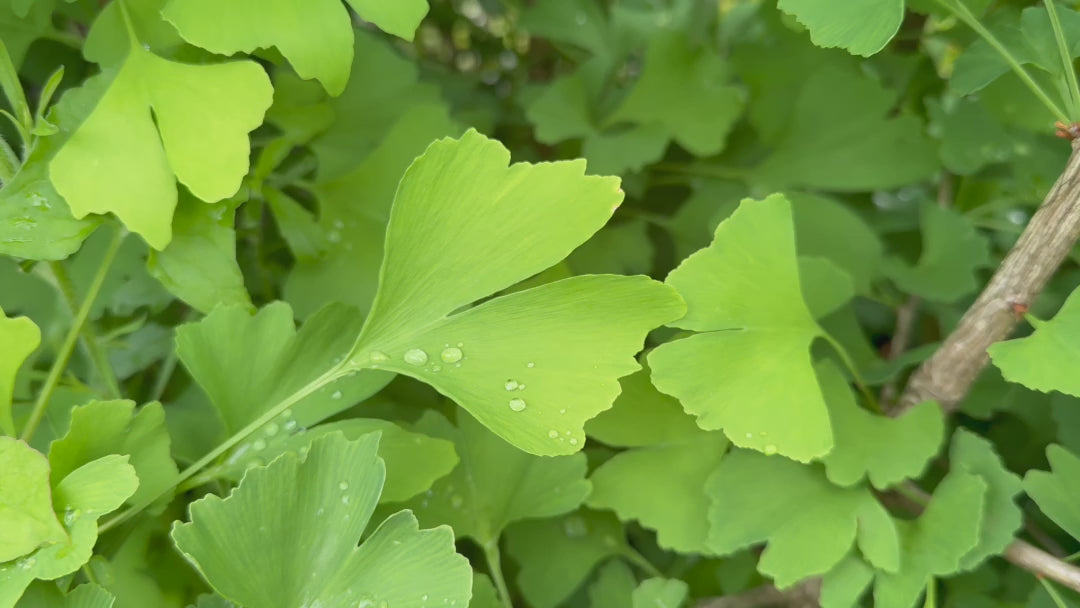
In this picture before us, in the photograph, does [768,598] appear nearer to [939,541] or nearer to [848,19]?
[939,541]

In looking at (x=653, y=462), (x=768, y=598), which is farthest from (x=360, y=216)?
(x=768, y=598)

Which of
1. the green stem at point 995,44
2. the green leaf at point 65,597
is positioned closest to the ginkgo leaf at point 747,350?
the green stem at point 995,44

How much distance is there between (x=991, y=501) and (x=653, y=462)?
5.9 inches

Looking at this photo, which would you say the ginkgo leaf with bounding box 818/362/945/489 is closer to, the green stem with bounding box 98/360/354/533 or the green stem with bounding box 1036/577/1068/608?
the green stem with bounding box 1036/577/1068/608

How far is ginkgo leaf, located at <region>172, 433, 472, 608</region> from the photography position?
11.5 inches

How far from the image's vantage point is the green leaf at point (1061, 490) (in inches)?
→ 13.8

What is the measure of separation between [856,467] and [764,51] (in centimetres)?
29

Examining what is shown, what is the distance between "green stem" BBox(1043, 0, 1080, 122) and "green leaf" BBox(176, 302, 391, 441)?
300 millimetres

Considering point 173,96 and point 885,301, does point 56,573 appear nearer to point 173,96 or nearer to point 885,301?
point 173,96

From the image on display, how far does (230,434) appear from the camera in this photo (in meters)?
0.36

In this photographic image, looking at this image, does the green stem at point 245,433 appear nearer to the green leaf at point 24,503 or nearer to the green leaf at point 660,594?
the green leaf at point 24,503

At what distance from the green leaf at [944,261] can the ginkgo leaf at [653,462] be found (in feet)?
0.48

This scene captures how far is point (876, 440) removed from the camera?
0.38 m

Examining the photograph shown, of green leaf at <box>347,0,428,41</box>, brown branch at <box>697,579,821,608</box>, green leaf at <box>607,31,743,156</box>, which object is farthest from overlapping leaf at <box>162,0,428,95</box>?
brown branch at <box>697,579,821,608</box>
